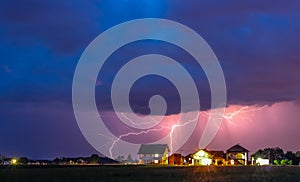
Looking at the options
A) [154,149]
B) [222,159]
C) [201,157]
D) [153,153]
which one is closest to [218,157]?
[222,159]

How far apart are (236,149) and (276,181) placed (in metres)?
120

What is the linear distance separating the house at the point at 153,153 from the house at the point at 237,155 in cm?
2931

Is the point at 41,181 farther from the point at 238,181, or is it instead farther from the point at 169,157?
the point at 169,157

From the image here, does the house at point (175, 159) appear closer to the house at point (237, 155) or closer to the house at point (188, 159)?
the house at point (188, 159)

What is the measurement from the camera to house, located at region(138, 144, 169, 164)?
7475 inches

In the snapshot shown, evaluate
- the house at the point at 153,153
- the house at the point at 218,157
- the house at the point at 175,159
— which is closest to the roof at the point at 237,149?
the house at the point at 218,157

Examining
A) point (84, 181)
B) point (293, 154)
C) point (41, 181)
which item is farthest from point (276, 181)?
point (293, 154)

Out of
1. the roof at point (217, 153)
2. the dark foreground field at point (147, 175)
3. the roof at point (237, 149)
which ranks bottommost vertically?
the dark foreground field at point (147, 175)

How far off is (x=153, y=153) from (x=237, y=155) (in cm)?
4065

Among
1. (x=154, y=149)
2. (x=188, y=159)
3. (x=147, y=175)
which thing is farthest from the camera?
(x=154, y=149)

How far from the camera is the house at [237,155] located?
6353 inches

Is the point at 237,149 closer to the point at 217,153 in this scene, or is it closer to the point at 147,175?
the point at 217,153

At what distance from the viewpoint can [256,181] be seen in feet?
155

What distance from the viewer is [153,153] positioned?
193875mm
